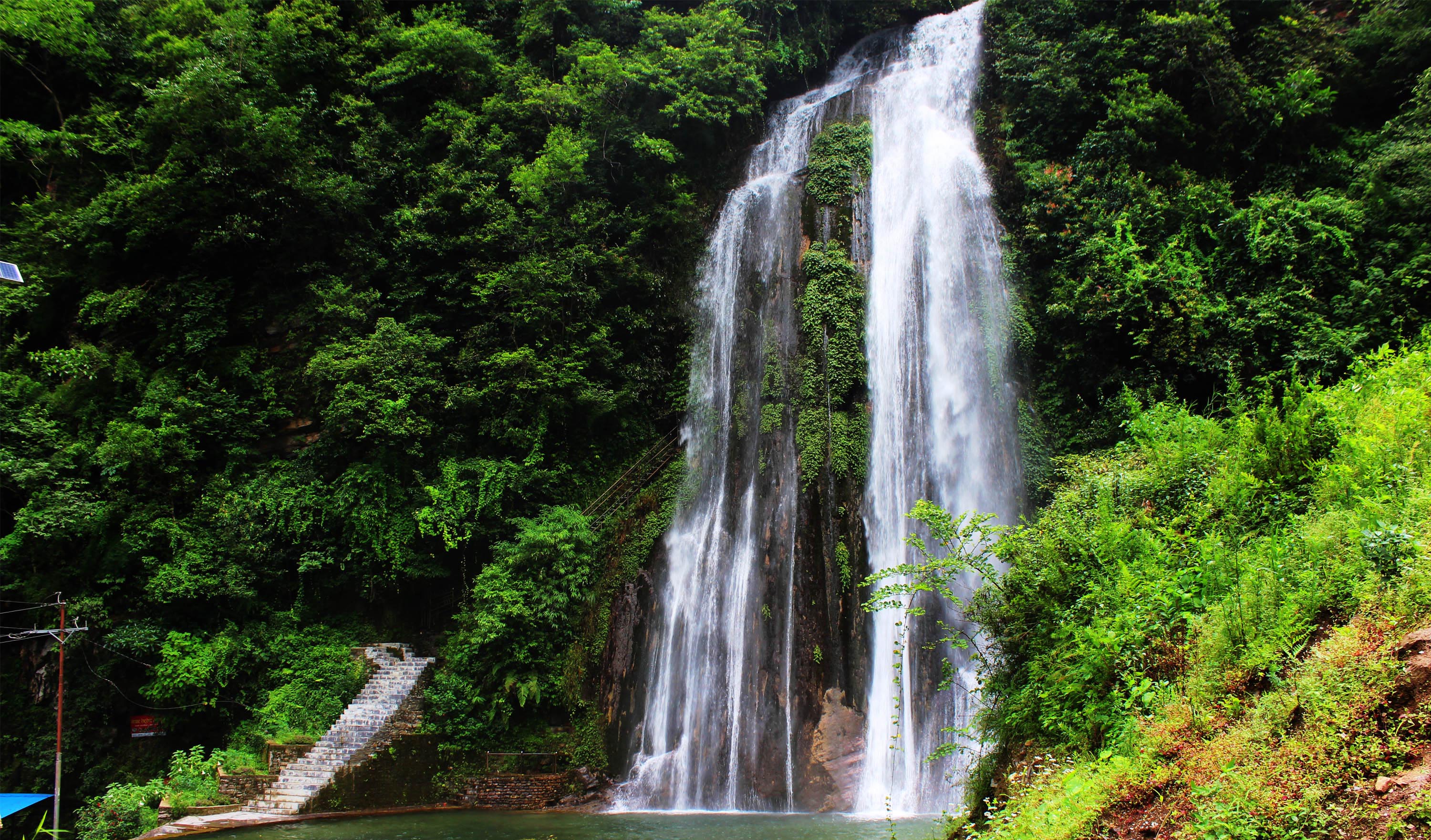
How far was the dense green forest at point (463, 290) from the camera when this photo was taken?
35.0 feet

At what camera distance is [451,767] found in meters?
11.3

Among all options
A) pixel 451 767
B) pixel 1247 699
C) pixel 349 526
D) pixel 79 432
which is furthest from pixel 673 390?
pixel 1247 699

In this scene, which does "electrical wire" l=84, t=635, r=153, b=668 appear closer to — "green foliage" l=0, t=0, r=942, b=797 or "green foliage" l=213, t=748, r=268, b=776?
"green foliage" l=0, t=0, r=942, b=797

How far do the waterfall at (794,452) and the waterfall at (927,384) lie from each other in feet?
0.10

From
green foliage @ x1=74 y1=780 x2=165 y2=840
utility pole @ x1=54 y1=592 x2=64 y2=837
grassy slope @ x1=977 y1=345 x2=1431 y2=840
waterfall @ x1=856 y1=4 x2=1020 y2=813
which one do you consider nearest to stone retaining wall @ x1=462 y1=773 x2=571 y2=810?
green foliage @ x1=74 y1=780 x2=165 y2=840

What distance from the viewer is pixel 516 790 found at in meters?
11.2

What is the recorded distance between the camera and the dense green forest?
10.7 meters

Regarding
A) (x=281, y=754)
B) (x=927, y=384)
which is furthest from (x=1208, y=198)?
(x=281, y=754)

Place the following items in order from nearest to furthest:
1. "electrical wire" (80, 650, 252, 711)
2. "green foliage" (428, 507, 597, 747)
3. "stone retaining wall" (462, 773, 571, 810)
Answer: "stone retaining wall" (462, 773, 571, 810), "green foliage" (428, 507, 597, 747), "electrical wire" (80, 650, 252, 711)

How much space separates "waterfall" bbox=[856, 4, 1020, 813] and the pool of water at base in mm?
1261

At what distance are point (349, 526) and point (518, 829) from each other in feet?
21.6

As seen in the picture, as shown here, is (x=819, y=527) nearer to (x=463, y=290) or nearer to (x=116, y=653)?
(x=463, y=290)

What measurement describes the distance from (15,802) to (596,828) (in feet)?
27.1

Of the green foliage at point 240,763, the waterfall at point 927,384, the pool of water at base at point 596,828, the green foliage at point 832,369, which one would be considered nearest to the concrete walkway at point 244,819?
the pool of water at base at point 596,828
